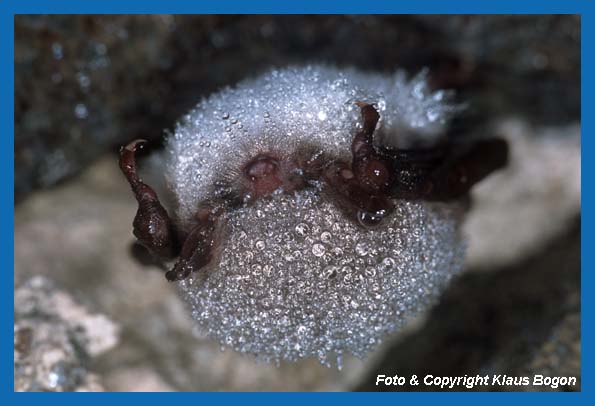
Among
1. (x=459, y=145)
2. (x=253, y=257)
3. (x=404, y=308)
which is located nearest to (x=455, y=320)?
(x=459, y=145)

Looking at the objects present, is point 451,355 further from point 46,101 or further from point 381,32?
point 46,101

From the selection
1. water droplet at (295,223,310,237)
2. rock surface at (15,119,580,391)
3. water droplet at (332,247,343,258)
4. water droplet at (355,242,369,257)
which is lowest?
water droplet at (332,247,343,258)

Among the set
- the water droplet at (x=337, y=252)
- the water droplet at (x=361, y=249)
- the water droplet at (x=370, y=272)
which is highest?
the water droplet at (x=361, y=249)

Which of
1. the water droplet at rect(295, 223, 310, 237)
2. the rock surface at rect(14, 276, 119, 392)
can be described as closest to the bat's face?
the water droplet at rect(295, 223, 310, 237)

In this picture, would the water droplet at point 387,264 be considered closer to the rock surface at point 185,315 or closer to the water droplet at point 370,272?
the water droplet at point 370,272

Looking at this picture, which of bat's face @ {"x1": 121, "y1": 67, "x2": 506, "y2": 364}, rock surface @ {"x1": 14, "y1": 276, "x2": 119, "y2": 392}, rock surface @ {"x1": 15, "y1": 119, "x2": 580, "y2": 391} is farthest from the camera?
rock surface @ {"x1": 15, "y1": 119, "x2": 580, "y2": 391}

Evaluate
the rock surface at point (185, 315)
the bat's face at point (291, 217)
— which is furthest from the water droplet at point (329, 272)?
the rock surface at point (185, 315)

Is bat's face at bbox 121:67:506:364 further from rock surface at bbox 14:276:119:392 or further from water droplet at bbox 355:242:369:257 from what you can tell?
rock surface at bbox 14:276:119:392

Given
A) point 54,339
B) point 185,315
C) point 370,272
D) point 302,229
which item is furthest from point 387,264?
point 54,339

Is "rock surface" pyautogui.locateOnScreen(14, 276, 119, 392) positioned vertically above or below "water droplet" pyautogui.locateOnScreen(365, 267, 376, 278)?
above
